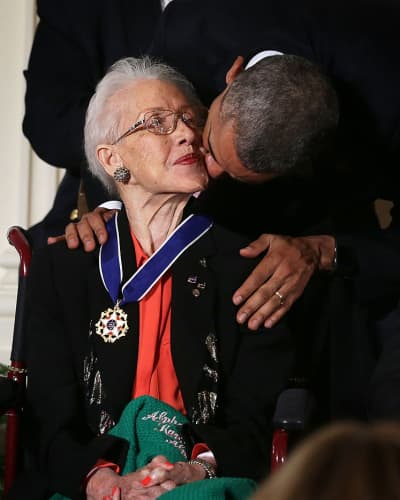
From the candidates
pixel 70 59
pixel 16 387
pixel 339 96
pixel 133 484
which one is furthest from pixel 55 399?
pixel 70 59

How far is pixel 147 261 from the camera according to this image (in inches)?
95.0

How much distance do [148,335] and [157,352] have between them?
0.05m

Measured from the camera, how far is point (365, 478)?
28.0 inches

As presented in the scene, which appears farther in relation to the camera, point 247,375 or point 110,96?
point 110,96

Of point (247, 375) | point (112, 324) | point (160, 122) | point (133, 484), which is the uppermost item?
point (160, 122)

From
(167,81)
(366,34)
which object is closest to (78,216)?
(167,81)

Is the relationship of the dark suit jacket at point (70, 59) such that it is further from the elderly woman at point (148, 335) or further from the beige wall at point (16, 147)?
the beige wall at point (16, 147)

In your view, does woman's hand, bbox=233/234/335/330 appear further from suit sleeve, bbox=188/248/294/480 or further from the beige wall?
the beige wall

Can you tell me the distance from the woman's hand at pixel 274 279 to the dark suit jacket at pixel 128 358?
0.12ft

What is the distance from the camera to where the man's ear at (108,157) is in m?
2.60

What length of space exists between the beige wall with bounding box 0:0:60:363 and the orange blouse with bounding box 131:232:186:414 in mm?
1730

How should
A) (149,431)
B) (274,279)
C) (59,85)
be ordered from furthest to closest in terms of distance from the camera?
(59,85)
(274,279)
(149,431)

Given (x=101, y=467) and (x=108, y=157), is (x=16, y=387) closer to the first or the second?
(x=101, y=467)

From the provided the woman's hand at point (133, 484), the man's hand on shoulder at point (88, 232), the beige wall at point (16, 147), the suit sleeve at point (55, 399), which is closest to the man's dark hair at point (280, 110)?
the man's hand on shoulder at point (88, 232)
